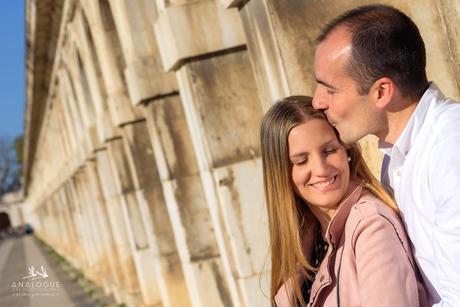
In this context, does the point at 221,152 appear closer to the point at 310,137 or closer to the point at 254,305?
the point at 254,305

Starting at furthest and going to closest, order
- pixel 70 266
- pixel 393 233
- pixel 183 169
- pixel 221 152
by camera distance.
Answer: pixel 70 266 < pixel 183 169 < pixel 221 152 < pixel 393 233

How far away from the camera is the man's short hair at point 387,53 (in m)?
1.81

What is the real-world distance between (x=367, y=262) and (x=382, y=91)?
46cm

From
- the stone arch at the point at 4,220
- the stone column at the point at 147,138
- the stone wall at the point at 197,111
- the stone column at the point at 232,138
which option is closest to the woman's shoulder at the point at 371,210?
the stone wall at the point at 197,111

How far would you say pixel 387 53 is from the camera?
1.81 metres

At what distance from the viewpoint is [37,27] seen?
15.5m

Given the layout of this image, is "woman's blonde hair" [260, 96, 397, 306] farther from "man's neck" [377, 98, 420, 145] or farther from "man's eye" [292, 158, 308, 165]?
"man's neck" [377, 98, 420, 145]

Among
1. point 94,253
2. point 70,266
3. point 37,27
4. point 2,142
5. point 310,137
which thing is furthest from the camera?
point 2,142

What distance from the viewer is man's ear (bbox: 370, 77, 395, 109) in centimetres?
182

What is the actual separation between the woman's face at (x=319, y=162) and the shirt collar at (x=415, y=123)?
1.15ft

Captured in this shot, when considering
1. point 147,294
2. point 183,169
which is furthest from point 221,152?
point 147,294

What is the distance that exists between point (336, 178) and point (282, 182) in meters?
0.17

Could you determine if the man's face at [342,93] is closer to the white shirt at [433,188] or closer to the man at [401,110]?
the man at [401,110]

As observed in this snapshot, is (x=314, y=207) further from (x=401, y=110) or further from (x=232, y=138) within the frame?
(x=232, y=138)
